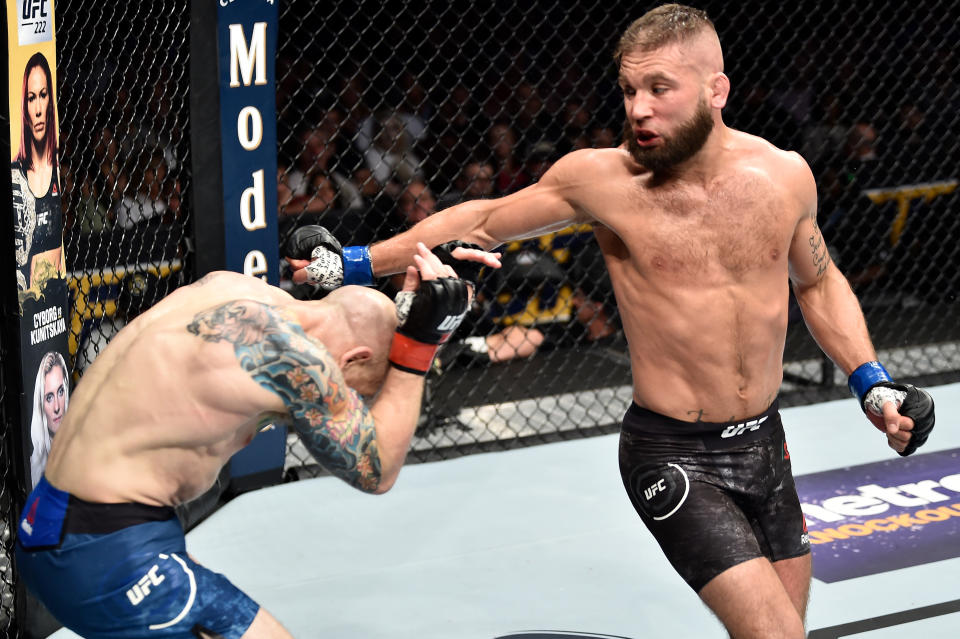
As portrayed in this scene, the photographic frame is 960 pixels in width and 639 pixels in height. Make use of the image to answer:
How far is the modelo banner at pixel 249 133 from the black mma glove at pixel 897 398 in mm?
2008

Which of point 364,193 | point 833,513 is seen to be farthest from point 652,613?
point 364,193

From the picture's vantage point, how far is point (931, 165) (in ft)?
21.9

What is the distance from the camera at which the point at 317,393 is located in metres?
1.85

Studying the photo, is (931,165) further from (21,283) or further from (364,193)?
(21,283)

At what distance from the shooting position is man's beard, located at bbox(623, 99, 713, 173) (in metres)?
2.26

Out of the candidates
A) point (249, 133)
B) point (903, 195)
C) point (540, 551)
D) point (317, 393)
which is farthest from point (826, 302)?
point (903, 195)

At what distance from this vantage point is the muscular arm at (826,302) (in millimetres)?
2424

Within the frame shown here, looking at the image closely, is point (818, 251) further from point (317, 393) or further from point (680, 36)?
point (317, 393)

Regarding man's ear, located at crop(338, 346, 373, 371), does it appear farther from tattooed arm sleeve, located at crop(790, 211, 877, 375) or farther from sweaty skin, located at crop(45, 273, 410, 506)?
tattooed arm sleeve, located at crop(790, 211, 877, 375)

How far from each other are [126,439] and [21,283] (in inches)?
38.9

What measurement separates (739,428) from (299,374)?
3.25ft

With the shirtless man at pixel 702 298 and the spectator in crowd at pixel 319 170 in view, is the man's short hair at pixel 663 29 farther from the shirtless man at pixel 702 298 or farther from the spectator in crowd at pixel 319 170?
the spectator in crowd at pixel 319 170

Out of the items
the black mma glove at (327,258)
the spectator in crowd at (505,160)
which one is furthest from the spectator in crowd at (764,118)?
the black mma glove at (327,258)

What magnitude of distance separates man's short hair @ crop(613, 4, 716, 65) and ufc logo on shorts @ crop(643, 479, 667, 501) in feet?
2.86
